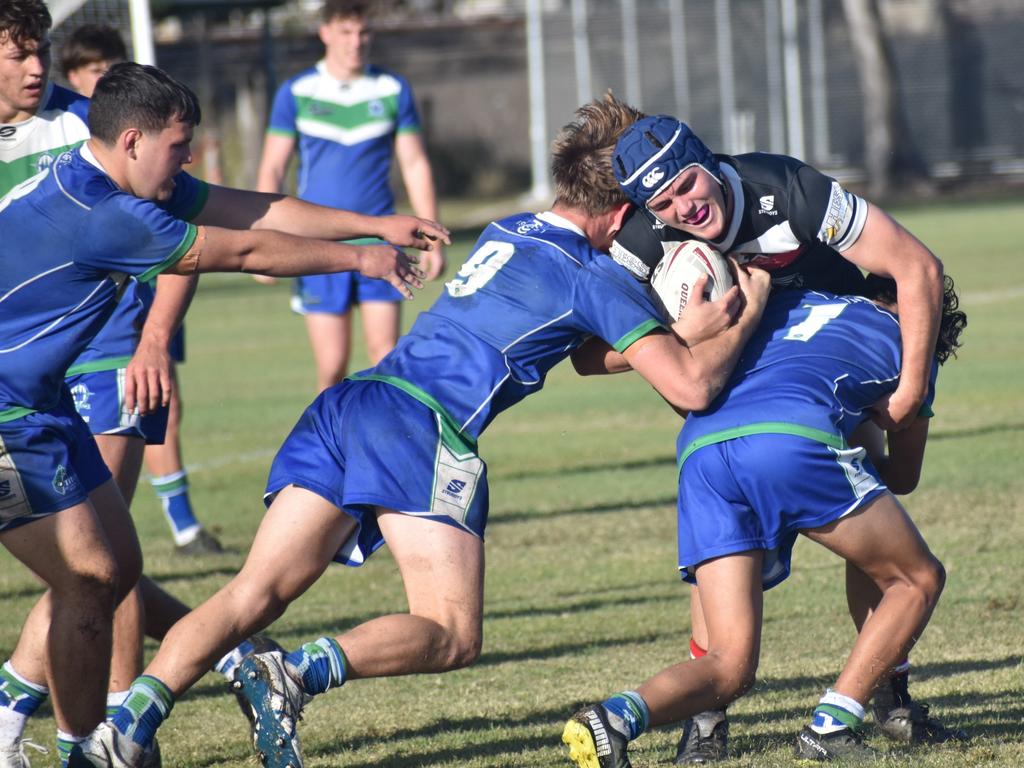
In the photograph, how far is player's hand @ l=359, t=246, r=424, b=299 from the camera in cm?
420

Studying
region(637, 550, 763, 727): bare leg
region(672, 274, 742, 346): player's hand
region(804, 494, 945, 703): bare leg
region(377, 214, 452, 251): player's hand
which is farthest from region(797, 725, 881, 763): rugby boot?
region(377, 214, 452, 251): player's hand

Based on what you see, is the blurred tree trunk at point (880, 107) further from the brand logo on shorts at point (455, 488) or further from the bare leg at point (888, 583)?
the brand logo on shorts at point (455, 488)

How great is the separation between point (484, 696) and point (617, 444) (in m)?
5.34

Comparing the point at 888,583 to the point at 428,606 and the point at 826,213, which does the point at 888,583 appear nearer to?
the point at 826,213

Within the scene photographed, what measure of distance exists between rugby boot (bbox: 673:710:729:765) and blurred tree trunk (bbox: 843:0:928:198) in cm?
3433

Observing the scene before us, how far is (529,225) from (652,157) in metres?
0.44

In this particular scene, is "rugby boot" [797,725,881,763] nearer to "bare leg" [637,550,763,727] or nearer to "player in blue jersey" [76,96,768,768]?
"bare leg" [637,550,763,727]

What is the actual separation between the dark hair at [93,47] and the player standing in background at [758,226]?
10.2ft

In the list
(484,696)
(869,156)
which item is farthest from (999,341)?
(869,156)

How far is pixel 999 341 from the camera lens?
1418cm

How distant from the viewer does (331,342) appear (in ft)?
28.1

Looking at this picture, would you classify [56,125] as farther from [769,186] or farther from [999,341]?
[999,341]

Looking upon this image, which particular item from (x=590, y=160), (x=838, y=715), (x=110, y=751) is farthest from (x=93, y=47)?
(x=838, y=715)

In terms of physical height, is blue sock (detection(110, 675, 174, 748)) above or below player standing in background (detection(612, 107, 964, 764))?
below
